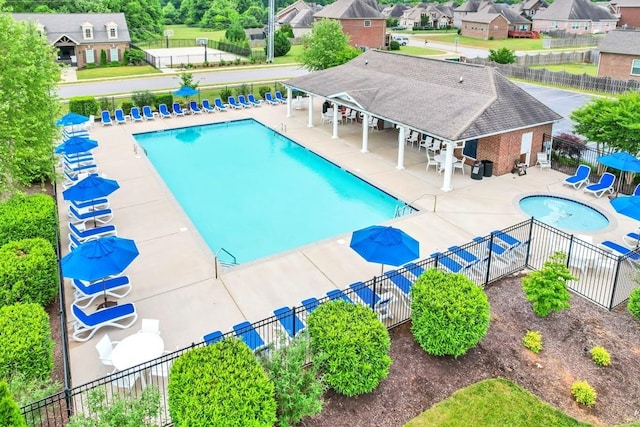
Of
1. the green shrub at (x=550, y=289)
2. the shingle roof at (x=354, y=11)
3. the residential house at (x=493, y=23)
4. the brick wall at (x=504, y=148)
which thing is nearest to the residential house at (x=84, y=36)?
the shingle roof at (x=354, y=11)

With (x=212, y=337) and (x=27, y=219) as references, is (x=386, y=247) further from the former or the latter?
(x=27, y=219)

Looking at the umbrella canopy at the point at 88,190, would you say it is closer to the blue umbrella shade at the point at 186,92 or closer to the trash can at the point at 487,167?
the trash can at the point at 487,167

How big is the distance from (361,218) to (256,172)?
715cm

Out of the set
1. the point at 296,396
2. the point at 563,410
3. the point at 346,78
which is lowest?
the point at 563,410

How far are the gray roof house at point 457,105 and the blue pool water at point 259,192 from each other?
3506 mm

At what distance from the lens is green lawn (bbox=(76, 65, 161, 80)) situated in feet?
163

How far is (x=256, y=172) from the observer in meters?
24.0

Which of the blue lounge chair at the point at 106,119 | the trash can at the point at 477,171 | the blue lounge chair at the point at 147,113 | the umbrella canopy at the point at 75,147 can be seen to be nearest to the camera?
the umbrella canopy at the point at 75,147

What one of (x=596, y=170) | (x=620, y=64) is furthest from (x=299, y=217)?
(x=620, y=64)

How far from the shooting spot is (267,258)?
15156 mm

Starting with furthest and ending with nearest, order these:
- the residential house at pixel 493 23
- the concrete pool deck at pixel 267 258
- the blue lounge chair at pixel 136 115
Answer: the residential house at pixel 493 23
the blue lounge chair at pixel 136 115
the concrete pool deck at pixel 267 258

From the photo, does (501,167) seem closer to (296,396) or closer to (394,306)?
(394,306)

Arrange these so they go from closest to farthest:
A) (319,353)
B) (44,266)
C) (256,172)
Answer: (319,353) → (44,266) → (256,172)

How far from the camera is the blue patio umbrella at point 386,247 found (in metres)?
11.9
